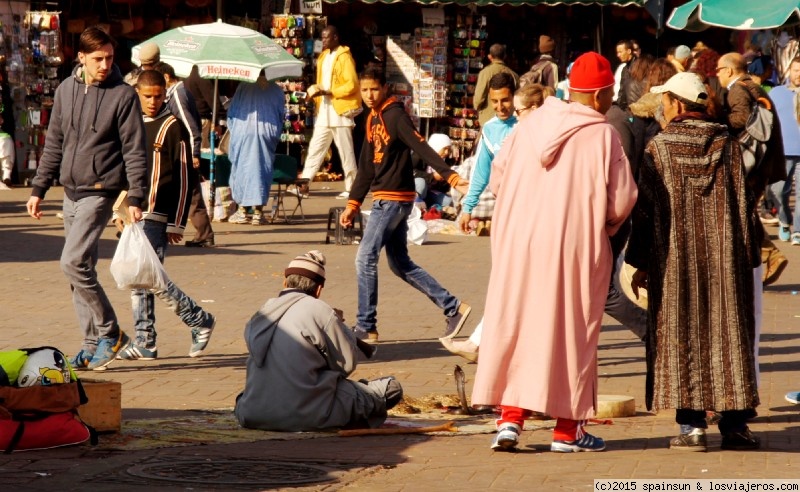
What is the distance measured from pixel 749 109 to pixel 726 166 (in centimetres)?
204

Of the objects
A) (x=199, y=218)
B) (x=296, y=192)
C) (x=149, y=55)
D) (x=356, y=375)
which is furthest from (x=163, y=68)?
(x=296, y=192)

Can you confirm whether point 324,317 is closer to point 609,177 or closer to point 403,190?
point 609,177

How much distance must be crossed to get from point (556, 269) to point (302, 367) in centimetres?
140

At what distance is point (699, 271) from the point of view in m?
7.27

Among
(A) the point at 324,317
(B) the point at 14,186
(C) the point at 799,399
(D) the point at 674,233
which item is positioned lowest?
(B) the point at 14,186

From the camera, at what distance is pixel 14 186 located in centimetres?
2220

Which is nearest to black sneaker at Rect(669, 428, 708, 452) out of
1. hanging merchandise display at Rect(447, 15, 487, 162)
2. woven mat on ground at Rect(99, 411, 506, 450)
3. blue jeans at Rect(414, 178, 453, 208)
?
woven mat on ground at Rect(99, 411, 506, 450)

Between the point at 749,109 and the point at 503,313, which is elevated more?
the point at 749,109

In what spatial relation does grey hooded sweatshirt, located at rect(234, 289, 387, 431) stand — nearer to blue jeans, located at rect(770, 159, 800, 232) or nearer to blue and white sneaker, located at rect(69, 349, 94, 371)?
blue and white sneaker, located at rect(69, 349, 94, 371)

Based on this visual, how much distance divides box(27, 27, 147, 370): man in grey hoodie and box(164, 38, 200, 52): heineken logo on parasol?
8.93m

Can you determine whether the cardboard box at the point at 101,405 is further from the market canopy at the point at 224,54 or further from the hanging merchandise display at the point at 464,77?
the hanging merchandise display at the point at 464,77

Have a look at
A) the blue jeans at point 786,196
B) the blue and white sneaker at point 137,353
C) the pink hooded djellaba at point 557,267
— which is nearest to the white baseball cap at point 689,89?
the pink hooded djellaba at point 557,267

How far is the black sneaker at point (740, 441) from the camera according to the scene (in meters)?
7.45

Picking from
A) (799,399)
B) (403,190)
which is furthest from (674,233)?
(403,190)
